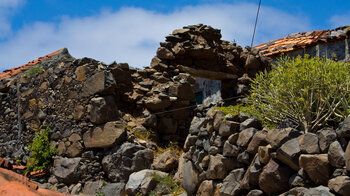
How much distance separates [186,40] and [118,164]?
13.9ft

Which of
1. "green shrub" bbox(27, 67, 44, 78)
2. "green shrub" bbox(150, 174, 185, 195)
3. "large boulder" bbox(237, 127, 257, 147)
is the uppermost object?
"green shrub" bbox(27, 67, 44, 78)

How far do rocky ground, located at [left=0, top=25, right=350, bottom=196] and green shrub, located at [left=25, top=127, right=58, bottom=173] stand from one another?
0.15 meters

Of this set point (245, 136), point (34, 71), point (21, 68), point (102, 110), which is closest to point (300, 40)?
point (102, 110)

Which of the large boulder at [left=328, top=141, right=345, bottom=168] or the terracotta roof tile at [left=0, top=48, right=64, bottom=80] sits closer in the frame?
the large boulder at [left=328, top=141, right=345, bottom=168]

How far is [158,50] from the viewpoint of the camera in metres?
9.71

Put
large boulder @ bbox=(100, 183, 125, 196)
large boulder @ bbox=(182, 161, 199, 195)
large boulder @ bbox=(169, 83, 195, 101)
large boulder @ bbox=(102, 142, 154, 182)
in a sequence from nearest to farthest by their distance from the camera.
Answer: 1. large boulder @ bbox=(182, 161, 199, 195)
2. large boulder @ bbox=(100, 183, 125, 196)
3. large boulder @ bbox=(102, 142, 154, 182)
4. large boulder @ bbox=(169, 83, 195, 101)

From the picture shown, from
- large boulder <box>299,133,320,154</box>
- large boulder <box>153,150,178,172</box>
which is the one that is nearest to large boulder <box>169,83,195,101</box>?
large boulder <box>153,150,178,172</box>

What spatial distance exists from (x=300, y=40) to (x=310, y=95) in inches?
391

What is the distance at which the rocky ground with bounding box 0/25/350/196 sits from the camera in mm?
4203

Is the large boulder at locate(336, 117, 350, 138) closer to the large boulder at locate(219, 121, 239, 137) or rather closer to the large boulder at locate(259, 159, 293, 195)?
the large boulder at locate(259, 159, 293, 195)

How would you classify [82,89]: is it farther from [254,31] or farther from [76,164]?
[254,31]

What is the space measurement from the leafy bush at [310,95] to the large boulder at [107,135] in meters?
3.13

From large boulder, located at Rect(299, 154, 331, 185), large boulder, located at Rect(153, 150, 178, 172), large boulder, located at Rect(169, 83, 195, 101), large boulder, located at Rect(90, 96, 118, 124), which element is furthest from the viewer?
large boulder, located at Rect(169, 83, 195, 101)

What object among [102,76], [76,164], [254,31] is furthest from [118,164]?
[254,31]
